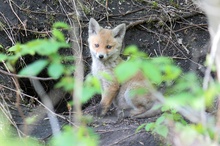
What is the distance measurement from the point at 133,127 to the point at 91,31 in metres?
2.03

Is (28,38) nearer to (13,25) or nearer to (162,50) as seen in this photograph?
(13,25)

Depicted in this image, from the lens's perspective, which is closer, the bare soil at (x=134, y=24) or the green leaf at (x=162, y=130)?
the green leaf at (x=162, y=130)

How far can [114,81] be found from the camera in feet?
25.2

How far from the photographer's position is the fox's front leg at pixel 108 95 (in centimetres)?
768

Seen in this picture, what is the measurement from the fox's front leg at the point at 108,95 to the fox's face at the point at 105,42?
1.62ft

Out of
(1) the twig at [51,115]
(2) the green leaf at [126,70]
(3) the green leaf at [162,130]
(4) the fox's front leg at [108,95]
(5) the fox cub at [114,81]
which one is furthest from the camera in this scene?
(4) the fox's front leg at [108,95]

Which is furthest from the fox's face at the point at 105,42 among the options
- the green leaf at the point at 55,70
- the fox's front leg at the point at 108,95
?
the green leaf at the point at 55,70

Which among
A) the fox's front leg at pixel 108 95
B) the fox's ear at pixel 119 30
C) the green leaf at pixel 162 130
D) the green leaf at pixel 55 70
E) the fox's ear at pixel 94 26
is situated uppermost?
the green leaf at pixel 55 70

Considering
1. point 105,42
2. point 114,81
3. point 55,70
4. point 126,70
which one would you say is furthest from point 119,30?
point 126,70

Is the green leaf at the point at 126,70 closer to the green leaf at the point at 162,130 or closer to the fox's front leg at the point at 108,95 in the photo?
the green leaf at the point at 162,130

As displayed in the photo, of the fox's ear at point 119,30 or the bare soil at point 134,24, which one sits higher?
the fox's ear at point 119,30

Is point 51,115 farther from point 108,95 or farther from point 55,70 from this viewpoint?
point 108,95

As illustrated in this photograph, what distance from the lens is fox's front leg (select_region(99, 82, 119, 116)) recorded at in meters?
7.68

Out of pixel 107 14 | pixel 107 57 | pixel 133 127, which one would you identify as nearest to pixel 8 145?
pixel 133 127
